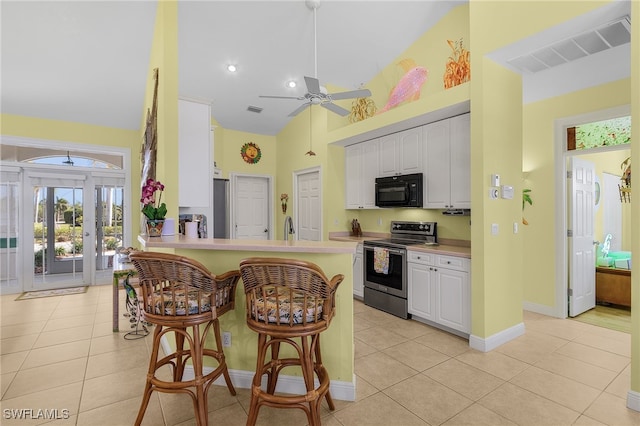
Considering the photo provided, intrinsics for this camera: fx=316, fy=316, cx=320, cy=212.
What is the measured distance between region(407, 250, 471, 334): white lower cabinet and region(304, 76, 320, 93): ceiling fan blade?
210 cm

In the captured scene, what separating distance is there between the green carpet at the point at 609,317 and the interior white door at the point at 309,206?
369cm

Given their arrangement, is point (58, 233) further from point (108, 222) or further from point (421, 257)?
point (421, 257)

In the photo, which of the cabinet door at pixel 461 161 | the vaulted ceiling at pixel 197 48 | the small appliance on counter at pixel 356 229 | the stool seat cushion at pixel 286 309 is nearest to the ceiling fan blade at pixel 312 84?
the vaulted ceiling at pixel 197 48

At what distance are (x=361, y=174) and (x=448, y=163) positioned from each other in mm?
1553

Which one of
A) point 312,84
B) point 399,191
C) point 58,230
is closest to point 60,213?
point 58,230

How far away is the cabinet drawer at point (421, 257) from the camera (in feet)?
11.5

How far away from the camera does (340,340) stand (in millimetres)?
2203

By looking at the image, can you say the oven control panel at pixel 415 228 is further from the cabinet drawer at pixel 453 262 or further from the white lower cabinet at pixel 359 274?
the cabinet drawer at pixel 453 262

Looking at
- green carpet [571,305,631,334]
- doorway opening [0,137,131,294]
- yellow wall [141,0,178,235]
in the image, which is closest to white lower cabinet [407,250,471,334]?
green carpet [571,305,631,334]

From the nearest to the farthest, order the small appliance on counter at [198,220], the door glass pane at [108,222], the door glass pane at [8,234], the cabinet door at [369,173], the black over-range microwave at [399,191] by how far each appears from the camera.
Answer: the small appliance on counter at [198,220], the black over-range microwave at [399,191], the cabinet door at [369,173], the door glass pane at [8,234], the door glass pane at [108,222]

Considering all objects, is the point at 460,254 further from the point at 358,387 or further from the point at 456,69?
the point at 456,69

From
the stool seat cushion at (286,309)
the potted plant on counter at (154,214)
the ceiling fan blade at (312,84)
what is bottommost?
the stool seat cushion at (286,309)

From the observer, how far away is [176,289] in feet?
6.34

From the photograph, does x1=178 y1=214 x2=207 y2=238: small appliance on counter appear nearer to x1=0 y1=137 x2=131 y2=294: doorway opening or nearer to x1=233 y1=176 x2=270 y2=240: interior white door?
x1=233 y1=176 x2=270 y2=240: interior white door
